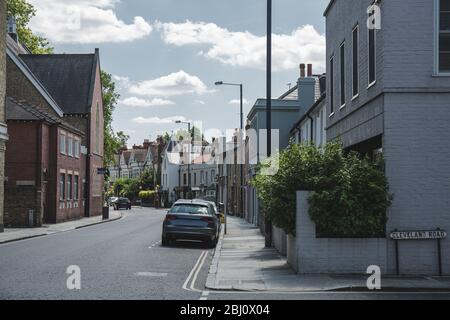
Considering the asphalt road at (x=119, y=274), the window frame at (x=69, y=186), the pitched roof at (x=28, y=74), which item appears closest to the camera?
the asphalt road at (x=119, y=274)

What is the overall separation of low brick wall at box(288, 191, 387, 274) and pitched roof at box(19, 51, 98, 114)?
42896mm

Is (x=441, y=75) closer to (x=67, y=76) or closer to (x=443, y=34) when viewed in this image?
(x=443, y=34)

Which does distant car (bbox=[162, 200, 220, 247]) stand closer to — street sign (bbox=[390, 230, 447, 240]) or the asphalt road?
the asphalt road

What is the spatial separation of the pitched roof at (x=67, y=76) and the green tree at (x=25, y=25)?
2.76 metres

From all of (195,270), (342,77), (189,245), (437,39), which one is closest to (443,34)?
(437,39)

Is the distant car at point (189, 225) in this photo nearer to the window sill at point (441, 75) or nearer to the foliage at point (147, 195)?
the window sill at point (441, 75)

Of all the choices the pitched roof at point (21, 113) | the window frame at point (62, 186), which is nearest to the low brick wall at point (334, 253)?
the pitched roof at point (21, 113)

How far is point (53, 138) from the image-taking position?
41031mm

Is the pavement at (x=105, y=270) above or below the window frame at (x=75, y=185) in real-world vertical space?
below

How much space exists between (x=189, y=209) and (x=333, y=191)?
990 cm

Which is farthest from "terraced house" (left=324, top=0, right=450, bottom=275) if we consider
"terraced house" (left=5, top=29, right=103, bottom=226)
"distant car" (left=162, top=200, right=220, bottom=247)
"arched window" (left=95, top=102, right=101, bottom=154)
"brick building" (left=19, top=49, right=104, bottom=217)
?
"arched window" (left=95, top=102, right=101, bottom=154)

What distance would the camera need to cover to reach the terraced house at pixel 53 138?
38156 mm

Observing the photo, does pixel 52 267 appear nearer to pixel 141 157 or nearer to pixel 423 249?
pixel 423 249

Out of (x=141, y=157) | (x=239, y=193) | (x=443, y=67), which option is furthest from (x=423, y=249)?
(x=141, y=157)
